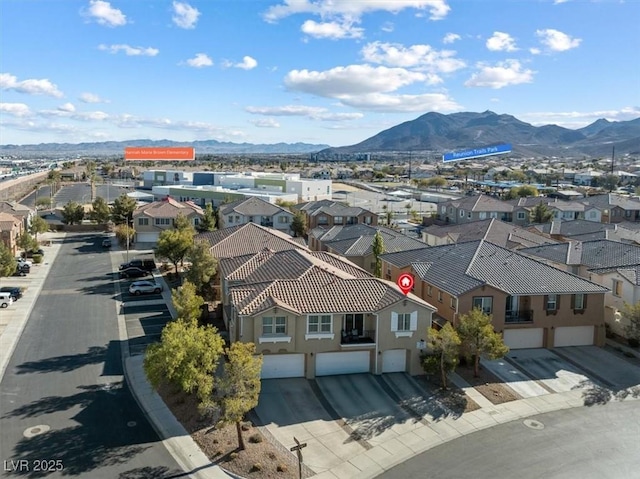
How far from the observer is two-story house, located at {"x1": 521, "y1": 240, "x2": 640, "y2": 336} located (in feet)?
128

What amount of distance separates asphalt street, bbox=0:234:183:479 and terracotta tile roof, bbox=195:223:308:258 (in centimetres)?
1011

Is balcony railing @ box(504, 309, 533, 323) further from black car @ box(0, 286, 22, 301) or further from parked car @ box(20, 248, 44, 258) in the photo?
parked car @ box(20, 248, 44, 258)

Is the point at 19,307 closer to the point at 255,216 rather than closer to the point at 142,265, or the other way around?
the point at 142,265

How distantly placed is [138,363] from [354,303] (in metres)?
13.3

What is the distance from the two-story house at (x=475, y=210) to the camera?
89562mm

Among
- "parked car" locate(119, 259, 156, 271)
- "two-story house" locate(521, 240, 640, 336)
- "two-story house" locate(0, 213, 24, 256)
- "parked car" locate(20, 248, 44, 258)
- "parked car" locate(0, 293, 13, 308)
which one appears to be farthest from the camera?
"parked car" locate(20, 248, 44, 258)

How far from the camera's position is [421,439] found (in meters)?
24.7

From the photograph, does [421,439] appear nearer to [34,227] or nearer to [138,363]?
[138,363]

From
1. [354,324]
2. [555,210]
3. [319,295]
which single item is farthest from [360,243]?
[555,210]

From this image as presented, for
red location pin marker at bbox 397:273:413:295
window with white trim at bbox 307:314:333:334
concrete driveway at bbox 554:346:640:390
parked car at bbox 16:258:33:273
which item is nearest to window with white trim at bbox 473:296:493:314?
concrete driveway at bbox 554:346:640:390

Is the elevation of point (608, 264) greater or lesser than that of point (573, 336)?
greater

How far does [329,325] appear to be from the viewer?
3019cm

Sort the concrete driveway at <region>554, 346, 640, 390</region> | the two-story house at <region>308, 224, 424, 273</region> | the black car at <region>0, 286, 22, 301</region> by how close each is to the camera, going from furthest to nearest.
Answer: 1. the two-story house at <region>308, 224, 424, 273</region>
2. the black car at <region>0, 286, 22, 301</region>
3. the concrete driveway at <region>554, 346, 640, 390</region>

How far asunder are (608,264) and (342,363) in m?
26.0
